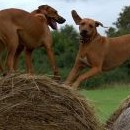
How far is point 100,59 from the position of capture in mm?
9398

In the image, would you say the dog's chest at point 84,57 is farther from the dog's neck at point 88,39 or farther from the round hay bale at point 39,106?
the round hay bale at point 39,106

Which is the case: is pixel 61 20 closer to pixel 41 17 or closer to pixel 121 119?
pixel 41 17

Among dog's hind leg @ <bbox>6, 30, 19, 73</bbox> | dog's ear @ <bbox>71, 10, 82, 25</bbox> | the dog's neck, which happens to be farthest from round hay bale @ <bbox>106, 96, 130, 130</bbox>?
dog's ear @ <bbox>71, 10, 82, 25</bbox>

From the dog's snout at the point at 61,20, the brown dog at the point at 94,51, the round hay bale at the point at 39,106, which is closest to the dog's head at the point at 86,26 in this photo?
the brown dog at the point at 94,51

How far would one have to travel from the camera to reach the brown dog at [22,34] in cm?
747

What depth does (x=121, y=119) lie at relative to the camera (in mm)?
6875

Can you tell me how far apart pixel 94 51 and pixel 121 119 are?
2663 millimetres

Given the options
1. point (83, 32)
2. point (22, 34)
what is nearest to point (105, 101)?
point (83, 32)

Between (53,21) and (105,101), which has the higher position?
(53,21)

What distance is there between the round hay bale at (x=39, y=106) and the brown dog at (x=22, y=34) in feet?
3.87

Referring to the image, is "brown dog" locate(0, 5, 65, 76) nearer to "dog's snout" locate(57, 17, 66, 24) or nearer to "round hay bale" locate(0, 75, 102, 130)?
"dog's snout" locate(57, 17, 66, 24)

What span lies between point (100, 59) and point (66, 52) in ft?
101

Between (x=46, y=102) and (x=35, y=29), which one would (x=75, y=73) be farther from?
(x=46, y=102)

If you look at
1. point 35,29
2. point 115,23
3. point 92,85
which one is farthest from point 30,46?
point 115,23
